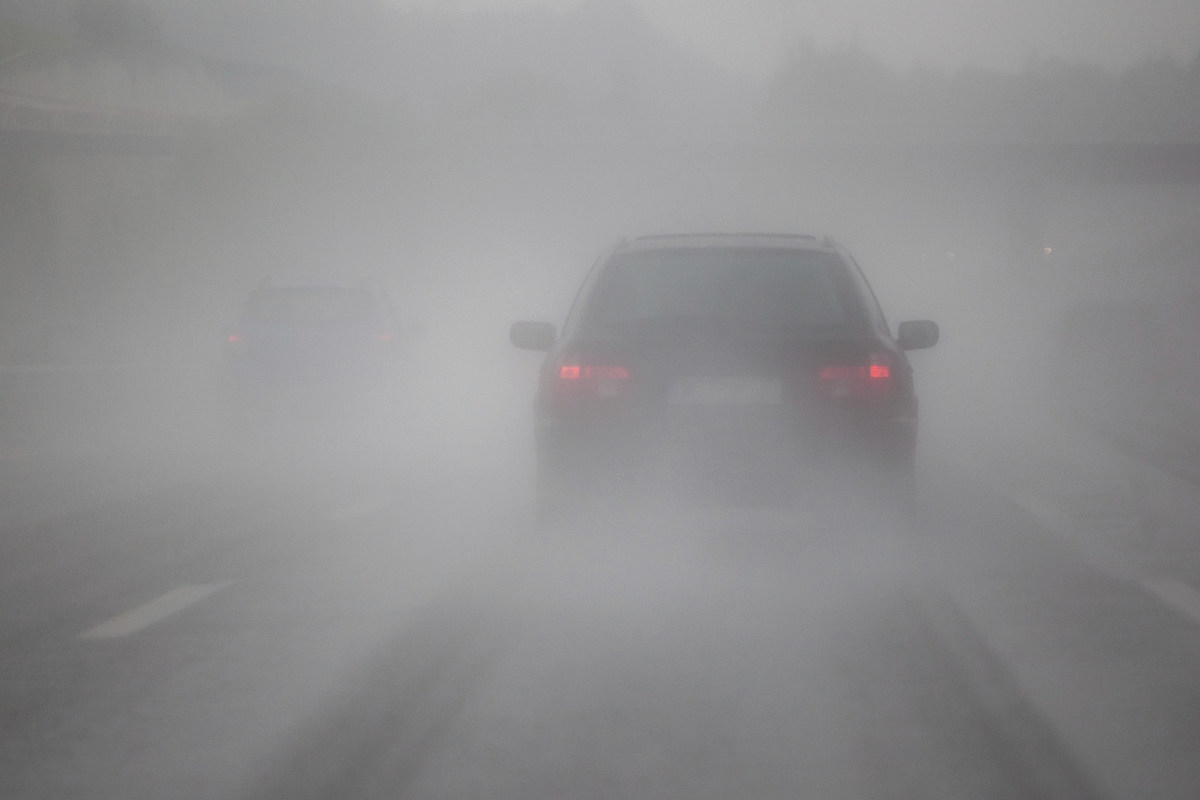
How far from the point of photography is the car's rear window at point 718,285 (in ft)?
26.4

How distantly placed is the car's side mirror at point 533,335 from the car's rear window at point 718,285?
0.96m

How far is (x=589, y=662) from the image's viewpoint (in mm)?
5887

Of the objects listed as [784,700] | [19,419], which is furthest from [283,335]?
[784,700]

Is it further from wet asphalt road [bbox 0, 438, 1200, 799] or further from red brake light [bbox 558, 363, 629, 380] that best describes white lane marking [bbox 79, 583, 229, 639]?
red brake light [bbox 558, 363, 629, 380]

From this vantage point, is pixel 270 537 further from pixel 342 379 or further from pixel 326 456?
pixel 342 379

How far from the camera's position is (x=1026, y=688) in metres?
5.44

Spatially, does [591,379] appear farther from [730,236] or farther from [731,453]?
[730,236]

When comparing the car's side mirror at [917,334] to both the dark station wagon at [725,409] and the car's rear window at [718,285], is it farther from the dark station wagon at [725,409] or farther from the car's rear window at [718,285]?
the dark station wagon at [725,409]

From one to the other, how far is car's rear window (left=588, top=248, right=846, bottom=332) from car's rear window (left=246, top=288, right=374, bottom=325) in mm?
9475

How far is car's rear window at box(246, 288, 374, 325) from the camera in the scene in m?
17.5

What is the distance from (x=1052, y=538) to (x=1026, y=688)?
3856mm

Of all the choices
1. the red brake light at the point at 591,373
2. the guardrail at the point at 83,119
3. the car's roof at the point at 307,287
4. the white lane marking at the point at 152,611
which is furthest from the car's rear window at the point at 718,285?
the guardrail at the point at 83,119

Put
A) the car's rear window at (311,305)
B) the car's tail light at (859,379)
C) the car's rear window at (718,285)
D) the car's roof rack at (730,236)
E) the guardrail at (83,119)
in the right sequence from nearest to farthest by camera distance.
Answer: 1. the car's tail light at (859,379)
2. the car's rear window at (718,285)
3. the car's roof rack at (730,236)
4. the car's rear window at (311,305)
5. the guardrail at (83,119)

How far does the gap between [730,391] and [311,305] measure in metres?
11.1
